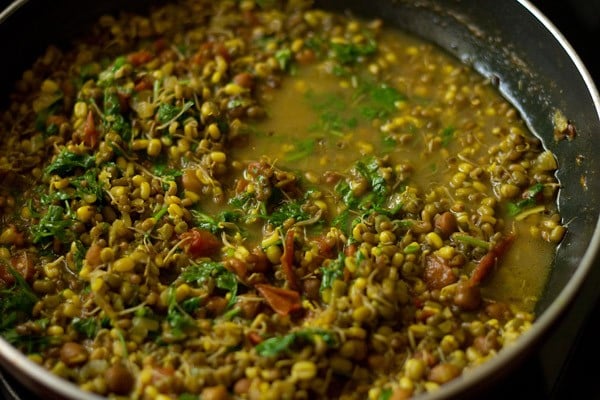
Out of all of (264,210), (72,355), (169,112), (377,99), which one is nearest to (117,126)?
(169,112)

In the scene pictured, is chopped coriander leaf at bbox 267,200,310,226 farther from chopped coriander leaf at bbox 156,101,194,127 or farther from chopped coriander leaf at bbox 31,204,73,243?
chopped coriander leaf at bbox 31,204,73,243

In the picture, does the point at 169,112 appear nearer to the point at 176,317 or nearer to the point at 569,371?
the point at 176,317

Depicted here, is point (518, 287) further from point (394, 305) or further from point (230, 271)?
point (230, 271)

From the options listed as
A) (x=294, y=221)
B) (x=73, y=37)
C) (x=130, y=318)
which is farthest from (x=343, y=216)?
(x=73, y=37)

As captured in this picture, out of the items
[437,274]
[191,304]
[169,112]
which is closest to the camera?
[191,304]

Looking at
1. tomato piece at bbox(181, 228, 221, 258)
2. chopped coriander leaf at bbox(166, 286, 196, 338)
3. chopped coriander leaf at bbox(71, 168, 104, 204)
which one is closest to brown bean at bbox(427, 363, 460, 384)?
chopped coriander leaf at bbox(166, 286, 196, 338)

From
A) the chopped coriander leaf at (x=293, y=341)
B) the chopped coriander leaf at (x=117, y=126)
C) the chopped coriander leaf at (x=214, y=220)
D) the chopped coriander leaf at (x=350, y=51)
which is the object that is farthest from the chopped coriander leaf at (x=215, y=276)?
the chopped coriander leaf at (x=350, y=51)

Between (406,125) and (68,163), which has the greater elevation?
(406,125)
